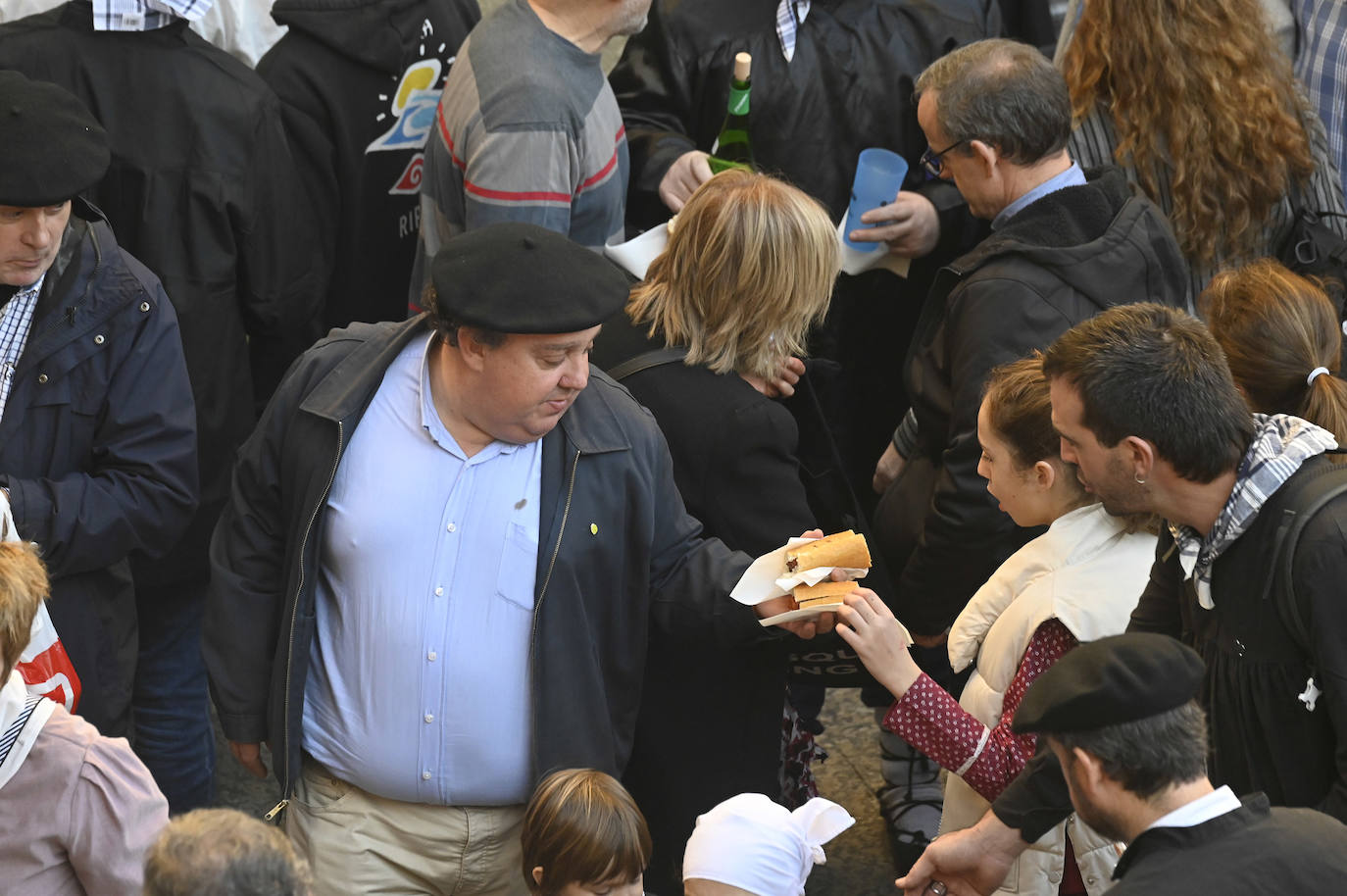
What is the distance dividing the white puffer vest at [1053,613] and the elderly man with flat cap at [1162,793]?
71 cm

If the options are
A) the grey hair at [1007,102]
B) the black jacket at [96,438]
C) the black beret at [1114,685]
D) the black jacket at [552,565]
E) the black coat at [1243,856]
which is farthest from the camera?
the grey hair at [1007,102]

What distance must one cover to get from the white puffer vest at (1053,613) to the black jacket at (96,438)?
190 centimetres

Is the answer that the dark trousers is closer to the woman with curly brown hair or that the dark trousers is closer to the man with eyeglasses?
the man with eyeglasses

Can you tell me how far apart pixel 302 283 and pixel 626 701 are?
6.20 ft

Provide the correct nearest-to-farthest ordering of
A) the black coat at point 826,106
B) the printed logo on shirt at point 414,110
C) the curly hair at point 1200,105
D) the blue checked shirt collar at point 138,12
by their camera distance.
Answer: the blue checked shirt collar at point 138,12
the curly hair at point 1200,105
the black coat at point 826,106
the printed logo on shirt at point 414,110

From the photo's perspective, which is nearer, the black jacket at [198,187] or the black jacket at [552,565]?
the black jacket at [552,565]

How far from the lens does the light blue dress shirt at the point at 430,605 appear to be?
3.30 m

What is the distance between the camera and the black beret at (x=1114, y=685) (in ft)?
7.95

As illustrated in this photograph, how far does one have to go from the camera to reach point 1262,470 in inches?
111

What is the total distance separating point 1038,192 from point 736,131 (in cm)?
105

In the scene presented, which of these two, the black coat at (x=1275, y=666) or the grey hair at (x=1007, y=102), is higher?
the grey hair at (x=1007, y=102)

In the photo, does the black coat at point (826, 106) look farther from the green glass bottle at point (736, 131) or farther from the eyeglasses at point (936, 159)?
the eyeglasses at point (936, 159)

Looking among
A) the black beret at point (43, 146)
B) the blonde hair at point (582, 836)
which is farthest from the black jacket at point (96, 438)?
the blonde hair at point (582, 836)

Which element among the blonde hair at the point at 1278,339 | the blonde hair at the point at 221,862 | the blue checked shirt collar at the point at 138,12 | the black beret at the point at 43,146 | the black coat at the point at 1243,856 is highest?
the blue checked shirt collar at the point at 138,12
